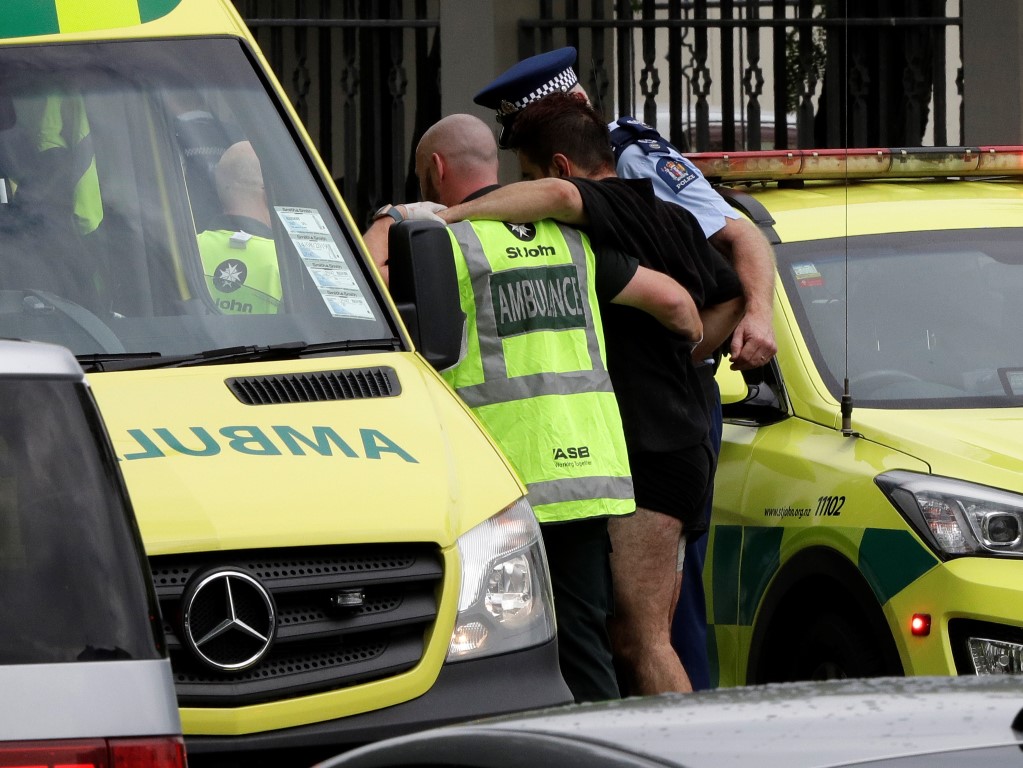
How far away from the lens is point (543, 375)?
454cm

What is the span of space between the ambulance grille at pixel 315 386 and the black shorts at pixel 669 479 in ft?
3.45

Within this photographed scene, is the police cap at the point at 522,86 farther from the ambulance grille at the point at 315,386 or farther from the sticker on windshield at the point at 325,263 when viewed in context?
the ambulance grille at the point at 315,386

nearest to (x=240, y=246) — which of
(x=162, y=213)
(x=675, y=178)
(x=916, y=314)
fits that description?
(x=162, y=213)

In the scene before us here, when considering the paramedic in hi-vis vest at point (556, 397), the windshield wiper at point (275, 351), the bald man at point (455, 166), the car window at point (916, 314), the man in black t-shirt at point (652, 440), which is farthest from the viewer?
the car window at point (916, 314)

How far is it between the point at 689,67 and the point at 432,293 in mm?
7004

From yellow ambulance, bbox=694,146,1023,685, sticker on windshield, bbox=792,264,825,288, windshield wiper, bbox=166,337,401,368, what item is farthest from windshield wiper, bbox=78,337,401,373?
sticker on windshield, bbox=792,264,825,288

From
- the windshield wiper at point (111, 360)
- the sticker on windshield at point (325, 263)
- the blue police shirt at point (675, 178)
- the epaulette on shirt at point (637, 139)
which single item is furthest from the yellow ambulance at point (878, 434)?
the windshield wiper at point (111, 360)

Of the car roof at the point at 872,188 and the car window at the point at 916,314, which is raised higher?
the car roof at the point at 872,188

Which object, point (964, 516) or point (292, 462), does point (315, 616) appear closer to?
point (292, 462)

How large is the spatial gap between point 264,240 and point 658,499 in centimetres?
128

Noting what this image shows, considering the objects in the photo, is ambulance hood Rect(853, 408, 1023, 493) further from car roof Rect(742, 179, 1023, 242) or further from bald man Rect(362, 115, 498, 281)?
bald man Rect(362, 115, 498, 281)

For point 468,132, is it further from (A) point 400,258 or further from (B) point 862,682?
(B) point 862,682

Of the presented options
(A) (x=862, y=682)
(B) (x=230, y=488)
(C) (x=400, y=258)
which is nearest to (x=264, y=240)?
(C) (x=400, y=258)

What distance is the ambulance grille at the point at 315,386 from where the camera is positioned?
3900 mm
